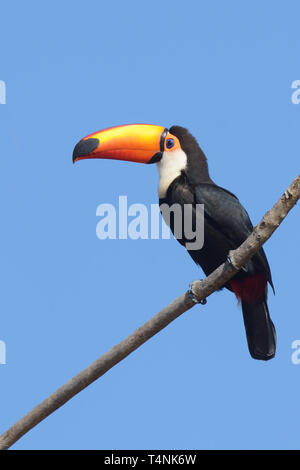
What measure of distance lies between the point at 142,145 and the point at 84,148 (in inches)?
22.2

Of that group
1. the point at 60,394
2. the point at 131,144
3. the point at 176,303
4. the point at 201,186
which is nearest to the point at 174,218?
the point at 201,186

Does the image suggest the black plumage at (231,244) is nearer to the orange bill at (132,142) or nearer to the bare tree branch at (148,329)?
the orange bill at (132,142)

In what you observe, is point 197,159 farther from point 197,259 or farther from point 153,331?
point 153,331

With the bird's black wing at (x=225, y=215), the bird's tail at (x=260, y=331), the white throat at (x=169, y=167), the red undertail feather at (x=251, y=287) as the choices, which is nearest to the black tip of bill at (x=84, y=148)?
the white throat at (x=169, y=167)

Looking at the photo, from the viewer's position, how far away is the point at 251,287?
698cm

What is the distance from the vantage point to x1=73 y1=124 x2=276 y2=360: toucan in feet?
22.4

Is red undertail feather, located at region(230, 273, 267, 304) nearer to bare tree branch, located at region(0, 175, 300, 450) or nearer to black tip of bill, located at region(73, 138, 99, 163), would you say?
bare tree branch, located at region(0, 175, 300, 450)

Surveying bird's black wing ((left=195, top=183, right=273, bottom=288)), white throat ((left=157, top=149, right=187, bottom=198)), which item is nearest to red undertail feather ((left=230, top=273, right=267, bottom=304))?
bird's black wing ((left=195, top=183, right=273, bottom=288))

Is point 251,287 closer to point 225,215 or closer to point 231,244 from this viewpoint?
point 231,244

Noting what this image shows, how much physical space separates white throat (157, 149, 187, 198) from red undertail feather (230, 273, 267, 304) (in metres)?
1.02

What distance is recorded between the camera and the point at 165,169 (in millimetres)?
7492

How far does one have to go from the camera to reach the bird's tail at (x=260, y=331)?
274 inches

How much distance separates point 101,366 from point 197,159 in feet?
9.15

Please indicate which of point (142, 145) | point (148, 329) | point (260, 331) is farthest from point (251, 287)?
point (148, 329)
